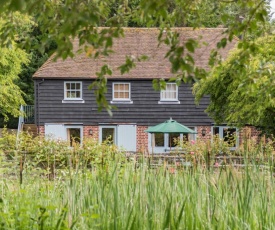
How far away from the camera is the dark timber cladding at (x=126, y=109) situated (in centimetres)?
2442

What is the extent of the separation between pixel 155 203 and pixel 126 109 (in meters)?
20.9

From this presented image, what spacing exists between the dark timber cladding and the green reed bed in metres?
19.9

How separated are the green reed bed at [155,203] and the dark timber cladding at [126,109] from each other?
19949mm

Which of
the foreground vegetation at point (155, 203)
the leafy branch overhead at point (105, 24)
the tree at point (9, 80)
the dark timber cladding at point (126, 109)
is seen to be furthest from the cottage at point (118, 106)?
the leafy branch overhead at point (105, 24)

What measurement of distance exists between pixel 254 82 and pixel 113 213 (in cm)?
133

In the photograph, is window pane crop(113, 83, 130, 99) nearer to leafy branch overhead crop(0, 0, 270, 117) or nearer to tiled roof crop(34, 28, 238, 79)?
tiled roof crop(34, 28, 238, 79)

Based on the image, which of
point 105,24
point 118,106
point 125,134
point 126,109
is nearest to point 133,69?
point 118,106

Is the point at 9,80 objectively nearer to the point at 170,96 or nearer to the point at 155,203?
the point at 170,96

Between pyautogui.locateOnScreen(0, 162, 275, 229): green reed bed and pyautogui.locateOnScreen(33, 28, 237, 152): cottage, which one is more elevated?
pyautogui.locateOnScreen(33, 28, 237, 152): cottage

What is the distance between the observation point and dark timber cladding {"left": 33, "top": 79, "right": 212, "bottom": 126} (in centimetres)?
2442

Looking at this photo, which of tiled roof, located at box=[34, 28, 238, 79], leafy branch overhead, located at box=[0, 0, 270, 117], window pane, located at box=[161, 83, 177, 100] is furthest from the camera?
window pane, located at box=[161, 83, 177, 100]

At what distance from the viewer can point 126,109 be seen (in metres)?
24.6

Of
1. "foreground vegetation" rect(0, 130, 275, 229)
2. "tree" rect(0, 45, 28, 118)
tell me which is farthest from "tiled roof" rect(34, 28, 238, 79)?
"foreground vegetation" rect(0, 130, 275, 229)

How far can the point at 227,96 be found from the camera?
1680 centimetres
